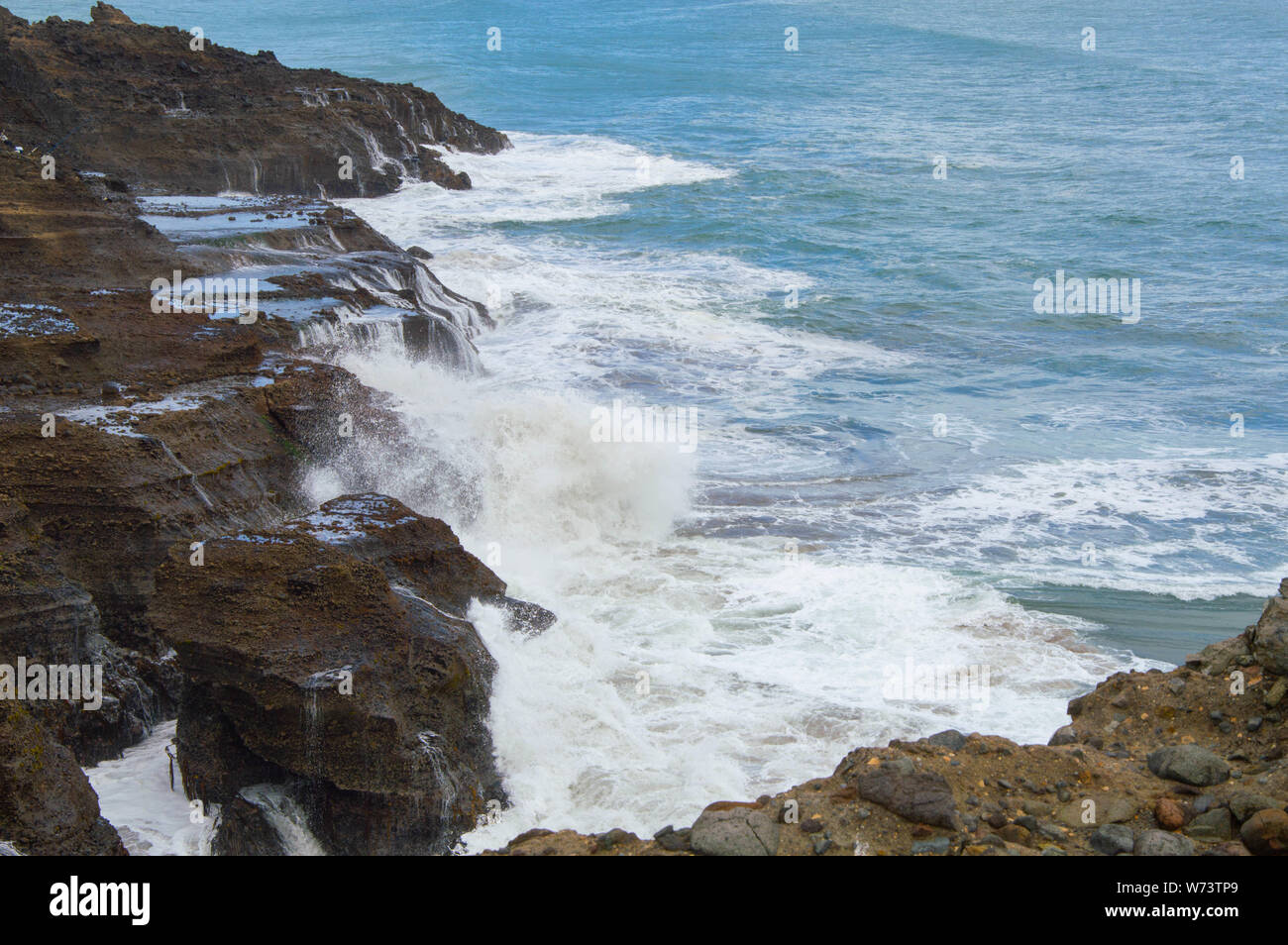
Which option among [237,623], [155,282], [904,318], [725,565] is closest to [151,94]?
[155,282]

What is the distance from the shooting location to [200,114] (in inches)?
941

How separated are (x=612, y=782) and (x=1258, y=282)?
2110 centimetres

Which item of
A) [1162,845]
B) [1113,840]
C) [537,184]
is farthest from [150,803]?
[537,184]

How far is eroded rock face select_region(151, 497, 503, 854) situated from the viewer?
6473mm

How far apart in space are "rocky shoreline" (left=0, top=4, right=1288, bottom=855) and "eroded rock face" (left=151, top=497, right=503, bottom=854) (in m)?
0.02

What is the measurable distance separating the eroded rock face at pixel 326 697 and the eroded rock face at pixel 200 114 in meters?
15.0

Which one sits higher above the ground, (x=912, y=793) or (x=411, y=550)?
(x=411, y=550)

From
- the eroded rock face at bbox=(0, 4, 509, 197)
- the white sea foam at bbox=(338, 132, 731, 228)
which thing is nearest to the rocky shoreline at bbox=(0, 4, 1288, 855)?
the eroded rock face at bbox=(0, 4, 509, 197)

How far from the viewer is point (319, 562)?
720cm

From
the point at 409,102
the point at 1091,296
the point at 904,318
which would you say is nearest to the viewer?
the point at 904,318

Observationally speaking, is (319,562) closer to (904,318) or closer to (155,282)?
(155,282)
